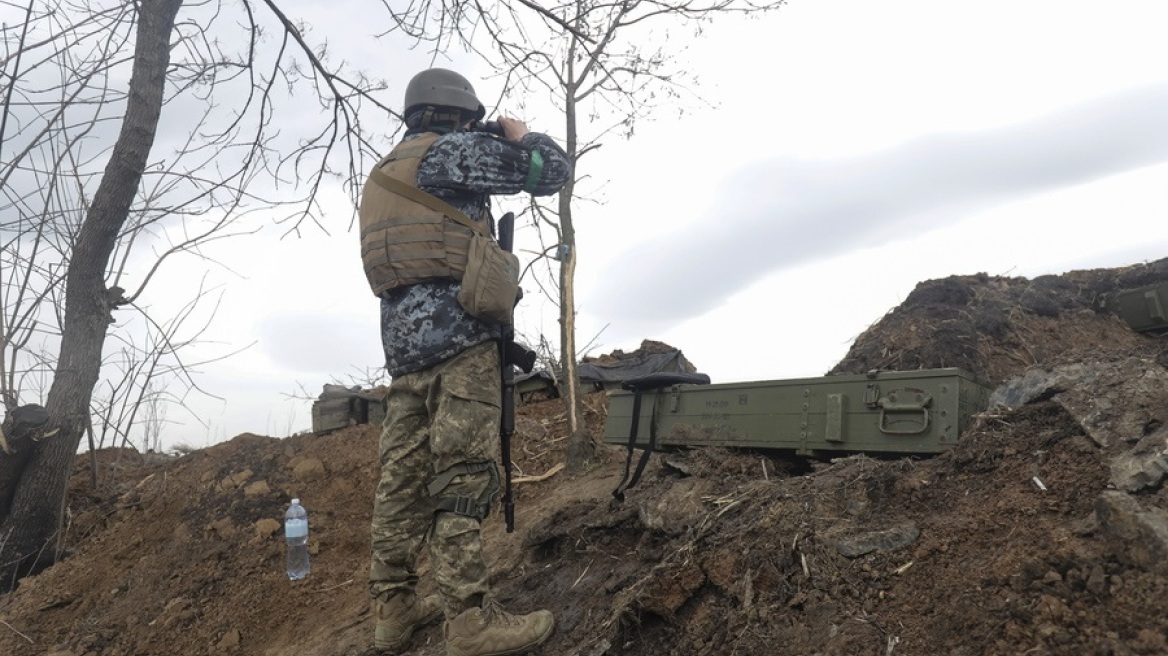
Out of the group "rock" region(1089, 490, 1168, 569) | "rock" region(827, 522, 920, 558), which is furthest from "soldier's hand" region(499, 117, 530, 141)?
"rock" region(1089, 490, 1168, 569)

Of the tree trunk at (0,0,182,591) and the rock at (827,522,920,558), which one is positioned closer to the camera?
the rock at (827,522,920,558)

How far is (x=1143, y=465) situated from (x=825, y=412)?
62.3 inches

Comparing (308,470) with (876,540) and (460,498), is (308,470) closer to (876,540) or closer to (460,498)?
(460,498)

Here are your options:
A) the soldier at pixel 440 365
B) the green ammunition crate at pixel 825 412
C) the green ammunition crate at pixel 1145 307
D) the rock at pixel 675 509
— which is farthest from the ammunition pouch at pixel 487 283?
the green ammunition crate at pixel 1145 307

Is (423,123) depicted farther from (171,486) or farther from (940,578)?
(171,486)

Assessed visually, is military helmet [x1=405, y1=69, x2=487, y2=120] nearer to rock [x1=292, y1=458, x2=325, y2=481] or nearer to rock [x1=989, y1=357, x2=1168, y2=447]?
rock [x1=989, y1=357, x2=1168, y2=447]

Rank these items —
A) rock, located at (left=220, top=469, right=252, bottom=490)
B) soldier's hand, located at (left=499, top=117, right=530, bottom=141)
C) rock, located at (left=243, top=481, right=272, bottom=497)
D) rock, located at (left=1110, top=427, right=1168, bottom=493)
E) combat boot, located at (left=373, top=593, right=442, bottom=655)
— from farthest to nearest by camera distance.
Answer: rock, located at (left=220, top=469, right=252, bottom=490)
rock, located at (left=243, top=481, right=272, bottom=497)
combat boot, located at (left=373, top=593, right=442, bottom=655)
soldier's hand, located at (left=499, top=117, right=530, bottom=141)
rock, located at (left=1110, top=427, right=1168, bottom=493)

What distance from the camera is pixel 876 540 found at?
2.84 m

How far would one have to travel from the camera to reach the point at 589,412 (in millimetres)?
8141

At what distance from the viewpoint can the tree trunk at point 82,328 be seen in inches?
246

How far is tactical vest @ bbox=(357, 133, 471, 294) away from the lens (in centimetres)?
347

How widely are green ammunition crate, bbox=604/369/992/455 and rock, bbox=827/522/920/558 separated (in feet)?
2.59

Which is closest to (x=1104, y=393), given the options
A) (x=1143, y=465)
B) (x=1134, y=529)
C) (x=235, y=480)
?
(x=1143, y=465)

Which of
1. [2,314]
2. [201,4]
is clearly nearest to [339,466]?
[2,314]
